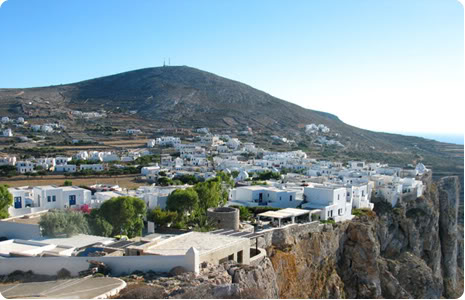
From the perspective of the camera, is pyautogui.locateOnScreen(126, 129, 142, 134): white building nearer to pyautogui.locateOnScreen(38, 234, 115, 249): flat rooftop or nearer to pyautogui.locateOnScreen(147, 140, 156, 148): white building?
pyautogui.locateOnScreen(147, 140, 156, 148): white building

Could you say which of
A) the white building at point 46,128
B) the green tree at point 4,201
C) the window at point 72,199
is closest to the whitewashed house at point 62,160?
the white building at point 46,128

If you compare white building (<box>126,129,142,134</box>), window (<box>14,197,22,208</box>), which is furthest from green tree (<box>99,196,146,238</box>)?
white building (<box>126,129,142,134</box>)

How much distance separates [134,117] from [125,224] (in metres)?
→ 69.2

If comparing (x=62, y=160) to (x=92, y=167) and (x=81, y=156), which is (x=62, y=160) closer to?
(x=81, y=156)

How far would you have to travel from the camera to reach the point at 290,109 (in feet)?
327

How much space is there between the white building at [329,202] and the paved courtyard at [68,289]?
48.4 feet

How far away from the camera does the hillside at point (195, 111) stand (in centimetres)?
7450

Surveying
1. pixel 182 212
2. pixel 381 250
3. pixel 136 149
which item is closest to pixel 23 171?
pixel 136 149

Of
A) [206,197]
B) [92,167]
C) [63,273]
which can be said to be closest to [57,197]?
[206,197]

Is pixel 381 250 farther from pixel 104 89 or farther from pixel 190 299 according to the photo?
pixel 104 89

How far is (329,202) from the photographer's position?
75.5 feet

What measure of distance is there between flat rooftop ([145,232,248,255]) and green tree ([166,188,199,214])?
239 inches

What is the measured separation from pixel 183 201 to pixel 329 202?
25.4ft

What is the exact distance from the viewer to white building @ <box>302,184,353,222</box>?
2253 centimetres
